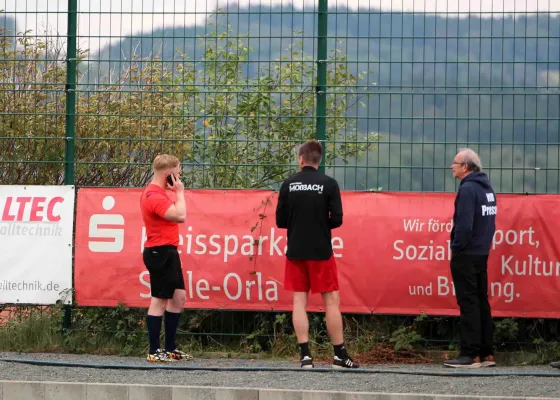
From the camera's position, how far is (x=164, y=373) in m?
9.48

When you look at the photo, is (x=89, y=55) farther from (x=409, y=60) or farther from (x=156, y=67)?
(x=409, y=60)

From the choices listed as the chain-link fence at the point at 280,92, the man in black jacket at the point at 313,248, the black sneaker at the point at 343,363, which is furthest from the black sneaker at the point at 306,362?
the chain-link fence at the point at 280,92

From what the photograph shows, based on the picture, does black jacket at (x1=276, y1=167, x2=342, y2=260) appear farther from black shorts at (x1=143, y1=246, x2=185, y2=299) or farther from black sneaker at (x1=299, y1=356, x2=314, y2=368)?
black shorts at (x1=143, y1=246, x2=185, y2=299)

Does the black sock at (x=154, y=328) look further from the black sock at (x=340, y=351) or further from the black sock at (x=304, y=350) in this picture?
the black sock at (x=340, y=351)

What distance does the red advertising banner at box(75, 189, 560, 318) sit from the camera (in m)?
10.8

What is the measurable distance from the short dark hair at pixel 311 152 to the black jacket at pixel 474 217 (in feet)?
4.27

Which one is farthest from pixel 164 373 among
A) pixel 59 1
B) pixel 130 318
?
pixel 59 1

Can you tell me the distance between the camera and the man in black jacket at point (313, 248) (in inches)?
387

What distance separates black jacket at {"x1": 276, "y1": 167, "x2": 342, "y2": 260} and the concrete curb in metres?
2.01

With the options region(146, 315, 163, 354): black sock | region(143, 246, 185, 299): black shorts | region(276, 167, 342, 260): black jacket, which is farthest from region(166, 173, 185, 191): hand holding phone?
region(146, 315, 163, 354): black sock

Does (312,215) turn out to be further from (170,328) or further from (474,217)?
(170,328)

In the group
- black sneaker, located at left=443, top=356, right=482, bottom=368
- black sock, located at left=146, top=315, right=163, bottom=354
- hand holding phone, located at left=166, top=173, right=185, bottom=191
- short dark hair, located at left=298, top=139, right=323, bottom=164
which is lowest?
black sneaker, located at left=443, top=356, right=482, bottom=368

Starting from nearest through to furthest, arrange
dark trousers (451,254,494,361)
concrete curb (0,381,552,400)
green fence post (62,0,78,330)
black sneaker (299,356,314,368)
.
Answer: concrete curb (0,381,552,400), black sneaker (299,356,314,368), dark trousers (451,254,494,361), green fence post (62,0,78,330)

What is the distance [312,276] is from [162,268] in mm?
1344
